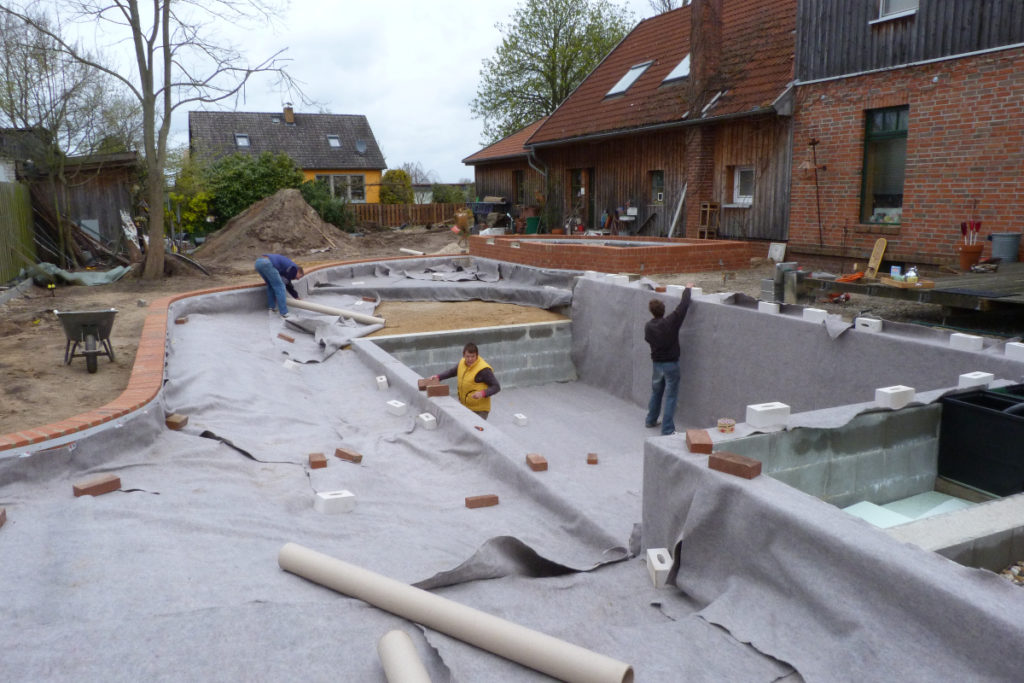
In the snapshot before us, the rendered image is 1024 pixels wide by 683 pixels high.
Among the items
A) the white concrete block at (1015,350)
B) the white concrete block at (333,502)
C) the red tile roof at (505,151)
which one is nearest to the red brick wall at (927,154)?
the white concrete block at (1015,350)

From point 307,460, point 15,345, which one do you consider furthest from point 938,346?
point 15,345

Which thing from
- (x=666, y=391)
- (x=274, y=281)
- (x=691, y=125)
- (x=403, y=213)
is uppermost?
(x=691, y=125)

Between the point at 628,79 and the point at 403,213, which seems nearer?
the point at 628,79

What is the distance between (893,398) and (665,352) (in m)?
4.55

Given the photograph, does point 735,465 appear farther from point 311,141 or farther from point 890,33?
point 311,141

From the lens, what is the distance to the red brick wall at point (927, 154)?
10.0 metres

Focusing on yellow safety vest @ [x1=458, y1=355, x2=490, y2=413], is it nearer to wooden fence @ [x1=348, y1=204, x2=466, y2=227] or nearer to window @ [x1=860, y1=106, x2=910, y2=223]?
window @ [x1=860, y1=106, x2=910, y2=223]

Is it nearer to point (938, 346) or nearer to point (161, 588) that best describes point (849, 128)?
point (938, 346)

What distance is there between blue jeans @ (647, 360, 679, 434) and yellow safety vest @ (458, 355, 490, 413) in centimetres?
259

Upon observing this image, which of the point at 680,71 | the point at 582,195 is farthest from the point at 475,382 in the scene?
the point at 582,195

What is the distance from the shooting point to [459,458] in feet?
19.5

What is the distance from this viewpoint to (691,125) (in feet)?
52.5

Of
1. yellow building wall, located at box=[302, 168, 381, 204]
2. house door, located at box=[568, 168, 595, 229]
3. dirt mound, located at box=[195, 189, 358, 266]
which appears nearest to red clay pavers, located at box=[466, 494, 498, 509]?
dirt mound, located at box=[195, 189, 358, 266]

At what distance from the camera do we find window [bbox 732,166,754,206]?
15.2 metres
